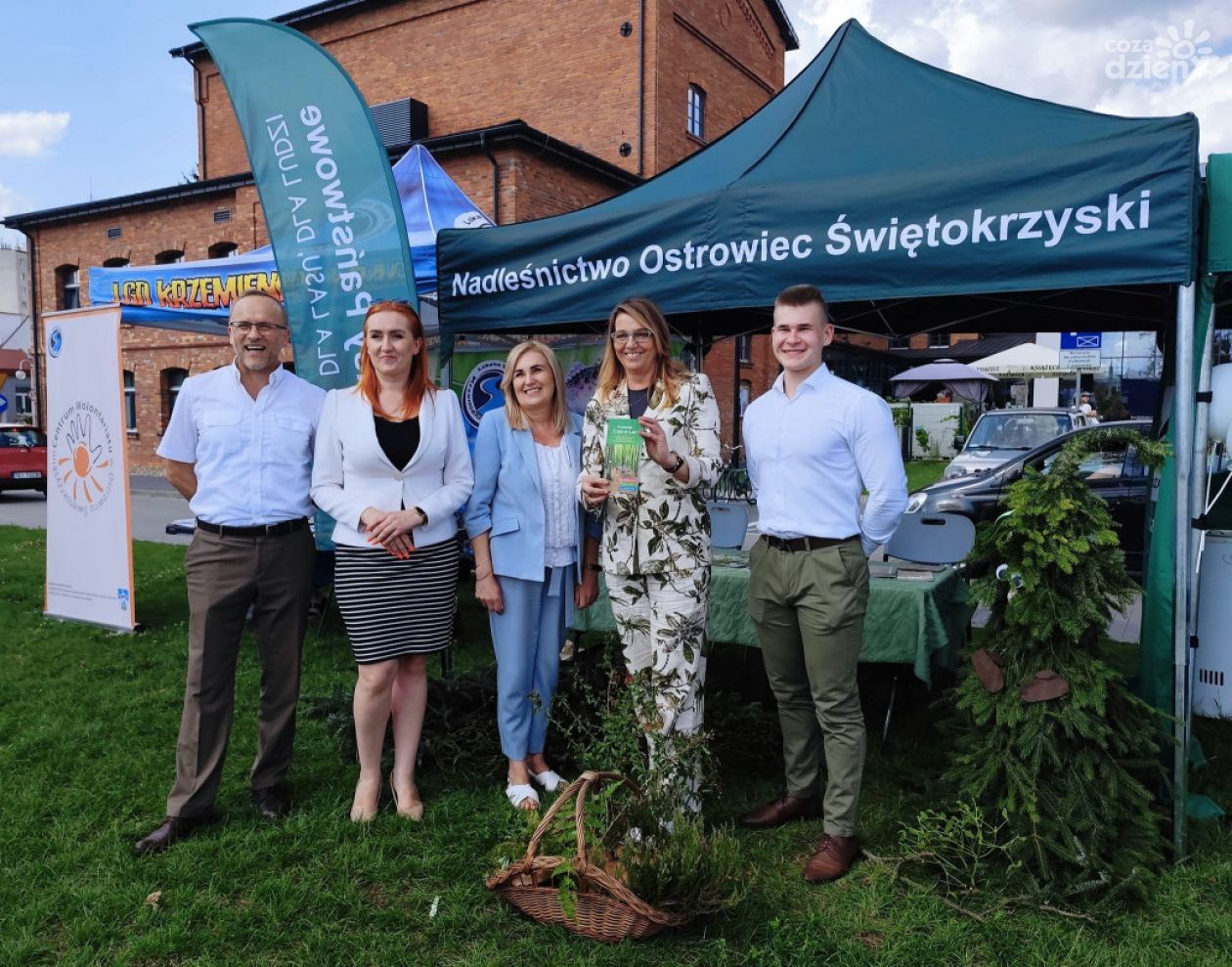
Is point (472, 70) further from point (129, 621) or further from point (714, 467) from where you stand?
point (714, 467)

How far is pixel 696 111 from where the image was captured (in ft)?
66.9

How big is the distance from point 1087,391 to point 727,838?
126 ft

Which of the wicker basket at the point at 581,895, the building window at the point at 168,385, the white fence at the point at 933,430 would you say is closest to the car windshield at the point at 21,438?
the building window at the point at 168,385

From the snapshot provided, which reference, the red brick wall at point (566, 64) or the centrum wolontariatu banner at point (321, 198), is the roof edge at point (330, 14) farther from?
the centrum wolontariatu banner at point (321, 198)

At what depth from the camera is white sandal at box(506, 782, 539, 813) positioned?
3337mm

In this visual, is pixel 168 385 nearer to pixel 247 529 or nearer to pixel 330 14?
pixel 330 14

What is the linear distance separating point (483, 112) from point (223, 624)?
19.6 meters

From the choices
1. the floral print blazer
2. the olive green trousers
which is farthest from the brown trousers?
the olive green trousers

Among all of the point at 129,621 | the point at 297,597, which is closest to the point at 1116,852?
the point at 297,597

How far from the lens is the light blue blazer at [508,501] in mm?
3193

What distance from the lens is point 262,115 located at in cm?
492

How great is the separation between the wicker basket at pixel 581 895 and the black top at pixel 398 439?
1250 mm

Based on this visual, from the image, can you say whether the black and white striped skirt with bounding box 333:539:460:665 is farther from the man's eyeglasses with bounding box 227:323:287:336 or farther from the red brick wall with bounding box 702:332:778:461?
the red brick wall with bounding box 702:332:778:461

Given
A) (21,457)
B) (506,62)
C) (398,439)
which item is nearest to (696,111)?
(506,62)
